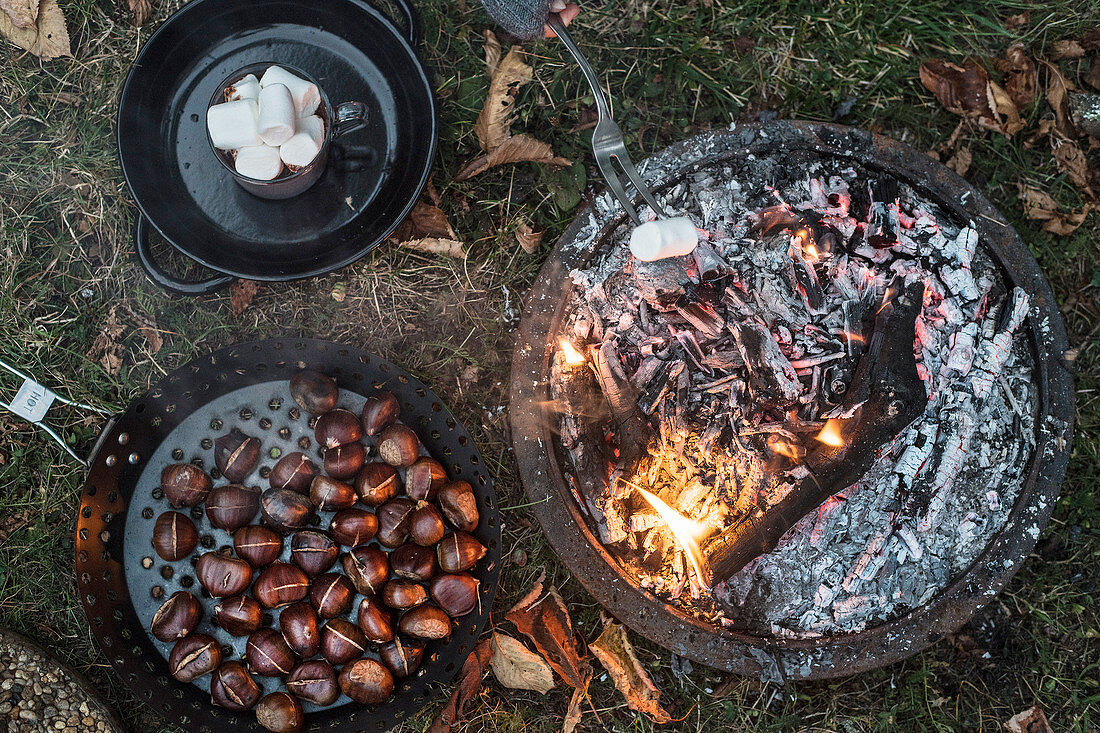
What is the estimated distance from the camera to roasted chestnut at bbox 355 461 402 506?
88.9 inches

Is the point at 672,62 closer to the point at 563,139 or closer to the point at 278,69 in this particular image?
the point at 563,139

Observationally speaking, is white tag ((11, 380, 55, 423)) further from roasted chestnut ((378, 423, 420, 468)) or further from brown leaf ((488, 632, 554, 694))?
brown leaf ((488, 632, 554, 694))

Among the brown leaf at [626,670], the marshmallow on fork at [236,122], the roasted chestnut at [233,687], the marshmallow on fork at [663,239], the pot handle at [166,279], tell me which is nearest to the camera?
the marshmallow on fork at [663,239]

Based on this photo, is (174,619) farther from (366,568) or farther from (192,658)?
(366,568)

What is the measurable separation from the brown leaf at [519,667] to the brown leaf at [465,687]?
0.06 m

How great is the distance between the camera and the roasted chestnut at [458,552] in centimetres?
223

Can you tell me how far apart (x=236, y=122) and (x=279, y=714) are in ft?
6.02

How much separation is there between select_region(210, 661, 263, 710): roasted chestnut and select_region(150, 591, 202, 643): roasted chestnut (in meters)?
0.17

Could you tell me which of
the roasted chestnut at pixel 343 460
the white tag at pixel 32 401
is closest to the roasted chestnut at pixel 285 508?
the roasted chestnut at pixel 343 460


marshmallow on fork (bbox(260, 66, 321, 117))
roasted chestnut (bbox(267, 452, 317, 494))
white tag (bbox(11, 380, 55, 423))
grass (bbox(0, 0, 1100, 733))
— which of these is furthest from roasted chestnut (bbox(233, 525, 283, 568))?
marshmallow on fork (bbox(260, 66, 321, 117))

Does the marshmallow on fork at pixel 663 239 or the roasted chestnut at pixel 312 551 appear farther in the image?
the roasted chestnut at pixel 312 551

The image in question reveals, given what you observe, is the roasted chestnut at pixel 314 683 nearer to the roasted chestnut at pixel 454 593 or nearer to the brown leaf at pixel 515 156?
the roasted chestnut at pixel 454 593

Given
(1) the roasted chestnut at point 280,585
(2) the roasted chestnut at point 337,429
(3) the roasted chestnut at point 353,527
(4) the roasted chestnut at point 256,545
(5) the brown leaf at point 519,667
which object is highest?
(2) the roasted chestnut at point 337,429

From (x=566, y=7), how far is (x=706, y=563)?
1.85 metres
